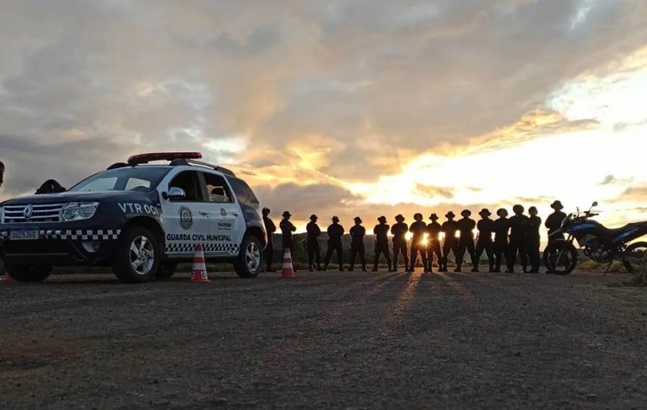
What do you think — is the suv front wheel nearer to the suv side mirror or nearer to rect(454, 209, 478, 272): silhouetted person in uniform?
the suv side mirror

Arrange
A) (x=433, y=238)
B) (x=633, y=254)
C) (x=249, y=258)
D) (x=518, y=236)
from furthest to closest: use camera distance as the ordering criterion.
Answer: (x=433, y=238), (x=518, y=236), (x=633, y=254), (x=249, y=258)

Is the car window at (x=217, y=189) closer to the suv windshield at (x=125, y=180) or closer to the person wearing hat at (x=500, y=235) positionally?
the suv windshield at (x=125, y=180)

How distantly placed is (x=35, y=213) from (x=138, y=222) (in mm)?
1454

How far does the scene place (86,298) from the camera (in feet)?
26.0

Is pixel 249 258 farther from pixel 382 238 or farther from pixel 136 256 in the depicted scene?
pixel 382 238

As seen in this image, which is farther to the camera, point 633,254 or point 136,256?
point 633,254

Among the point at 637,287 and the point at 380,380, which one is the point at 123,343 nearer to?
the point at 380,380

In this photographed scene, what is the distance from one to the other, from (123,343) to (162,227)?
6149mm

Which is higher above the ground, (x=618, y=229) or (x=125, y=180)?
(x=125, y=180)

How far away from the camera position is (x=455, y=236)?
2053cm

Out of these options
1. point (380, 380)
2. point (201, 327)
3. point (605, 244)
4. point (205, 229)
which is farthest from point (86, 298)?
point (605, 244)

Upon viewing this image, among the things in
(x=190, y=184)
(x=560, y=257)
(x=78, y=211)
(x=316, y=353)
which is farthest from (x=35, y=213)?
(x=560, y=257)

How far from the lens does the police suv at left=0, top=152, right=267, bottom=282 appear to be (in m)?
9.94

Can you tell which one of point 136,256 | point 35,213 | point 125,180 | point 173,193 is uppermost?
point 125,180
